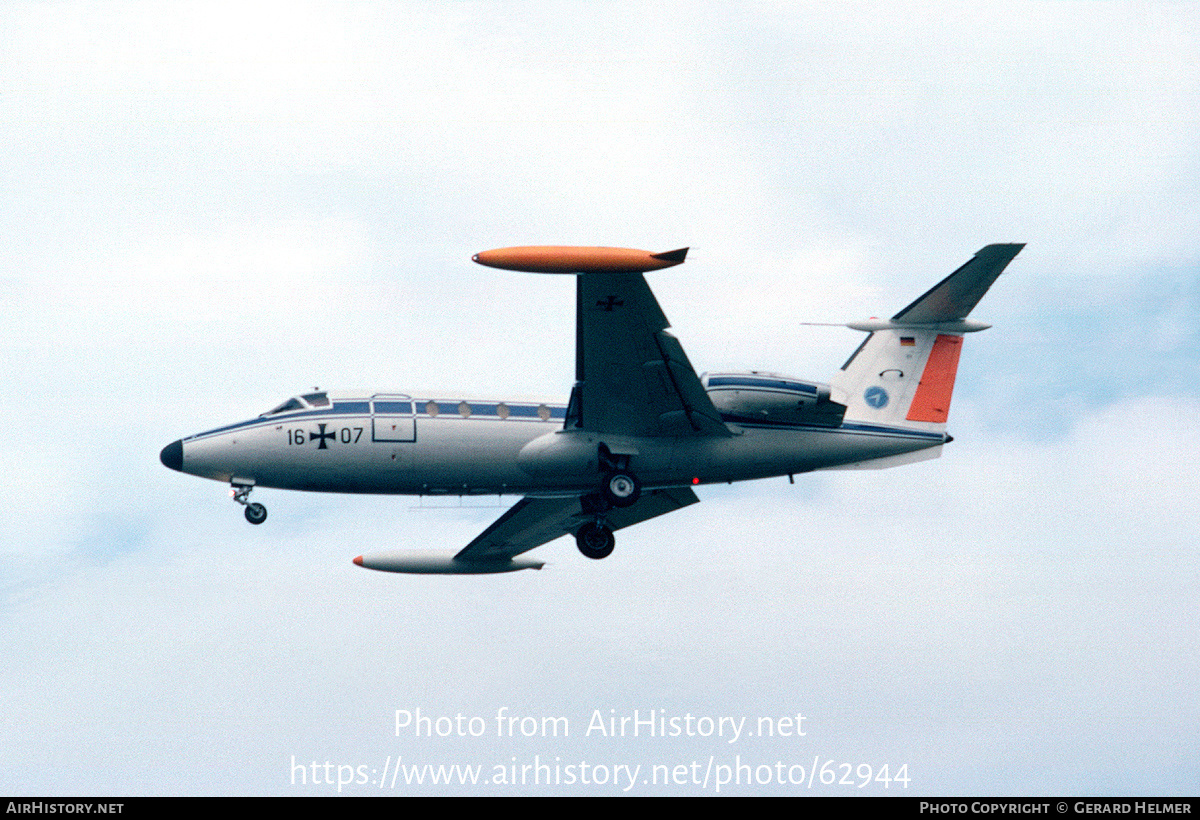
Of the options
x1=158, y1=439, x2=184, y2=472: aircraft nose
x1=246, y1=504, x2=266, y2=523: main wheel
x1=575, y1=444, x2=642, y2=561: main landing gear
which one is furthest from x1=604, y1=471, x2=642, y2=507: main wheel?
x1=158, y1=439, x2=184, y2=472: aircraft nose

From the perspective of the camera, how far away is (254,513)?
32.7 m

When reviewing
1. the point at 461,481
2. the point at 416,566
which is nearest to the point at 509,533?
the point at 416,566

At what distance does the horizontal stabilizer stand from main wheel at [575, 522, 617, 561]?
27.8 ft

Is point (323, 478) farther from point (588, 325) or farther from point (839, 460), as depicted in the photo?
point (839, 460)

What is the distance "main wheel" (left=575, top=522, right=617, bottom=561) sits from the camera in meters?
34.9

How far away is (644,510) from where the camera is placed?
36938mm

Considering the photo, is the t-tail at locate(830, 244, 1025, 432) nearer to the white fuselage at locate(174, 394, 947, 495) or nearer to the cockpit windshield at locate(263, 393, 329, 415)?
the white fuselage at locate(174, 394, 947, 495)

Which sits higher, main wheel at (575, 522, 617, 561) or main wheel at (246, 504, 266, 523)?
main wheel at (246, 504, 266, 523)

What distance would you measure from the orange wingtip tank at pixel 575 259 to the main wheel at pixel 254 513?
8816mm

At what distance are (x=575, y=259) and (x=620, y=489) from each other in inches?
252

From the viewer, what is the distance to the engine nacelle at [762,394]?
1261 inches

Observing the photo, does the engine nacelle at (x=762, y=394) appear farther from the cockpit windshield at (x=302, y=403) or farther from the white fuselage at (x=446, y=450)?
the cockpit windshield at (x=302, y=403)

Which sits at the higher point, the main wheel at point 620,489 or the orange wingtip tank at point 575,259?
the orange wingtip tank at point 575,259

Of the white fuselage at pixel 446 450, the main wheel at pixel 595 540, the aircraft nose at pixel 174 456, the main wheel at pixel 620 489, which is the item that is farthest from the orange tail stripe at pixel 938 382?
the aircraft nose at pixel 174 456
